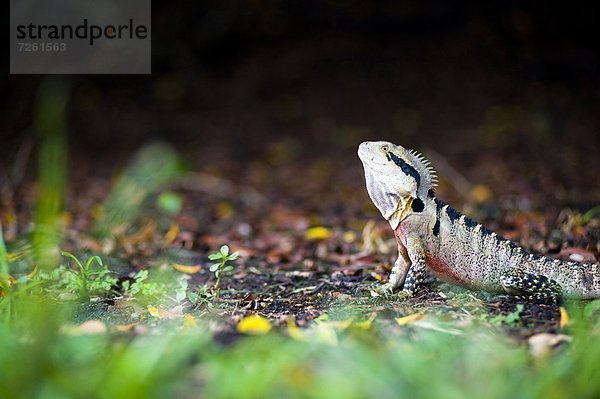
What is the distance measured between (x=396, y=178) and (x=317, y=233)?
2353mm

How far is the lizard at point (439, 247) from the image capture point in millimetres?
4703

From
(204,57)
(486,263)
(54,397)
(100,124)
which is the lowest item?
(54,397)

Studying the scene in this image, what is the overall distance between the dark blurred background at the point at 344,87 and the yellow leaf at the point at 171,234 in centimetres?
368

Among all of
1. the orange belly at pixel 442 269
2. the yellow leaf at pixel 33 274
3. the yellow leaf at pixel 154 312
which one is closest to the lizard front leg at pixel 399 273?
the orange belly at pixel 442 269

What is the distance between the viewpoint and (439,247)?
494 centimetres

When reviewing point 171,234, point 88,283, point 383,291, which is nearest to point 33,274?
point 88,283

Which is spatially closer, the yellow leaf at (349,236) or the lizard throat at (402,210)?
the lizard throat at (402,210)

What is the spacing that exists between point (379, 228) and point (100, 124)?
253 inches

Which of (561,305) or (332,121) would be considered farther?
(332,121)

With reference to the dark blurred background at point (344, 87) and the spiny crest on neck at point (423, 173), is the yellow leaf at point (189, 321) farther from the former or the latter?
the dark blurred background at point (344, 87)

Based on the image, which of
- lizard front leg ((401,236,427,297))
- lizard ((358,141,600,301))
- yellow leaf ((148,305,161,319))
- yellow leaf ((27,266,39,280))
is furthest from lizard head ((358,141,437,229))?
yellow leaf ((27,266,39,280))

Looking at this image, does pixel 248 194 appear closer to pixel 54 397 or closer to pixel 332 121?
pixel 332 121

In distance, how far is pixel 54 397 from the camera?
121 inches

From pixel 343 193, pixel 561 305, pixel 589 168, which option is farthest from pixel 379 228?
pixel 589 168
